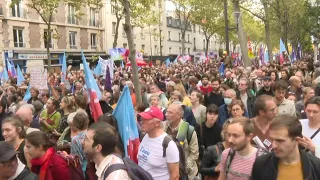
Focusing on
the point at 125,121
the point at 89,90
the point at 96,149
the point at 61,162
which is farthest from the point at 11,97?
the point at 96,149

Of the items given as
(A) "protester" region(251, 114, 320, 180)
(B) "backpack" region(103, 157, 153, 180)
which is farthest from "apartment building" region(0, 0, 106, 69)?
(A) "protester" region(251, 114, 320, 180)

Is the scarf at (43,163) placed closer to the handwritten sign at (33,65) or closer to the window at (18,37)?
the handwritten sign at (33,65)

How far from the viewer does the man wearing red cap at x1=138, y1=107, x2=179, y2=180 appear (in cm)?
395

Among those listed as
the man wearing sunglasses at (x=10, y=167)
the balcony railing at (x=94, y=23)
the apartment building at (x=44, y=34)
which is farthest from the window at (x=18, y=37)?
the man wearing sunglasses at (x=10, y=167)

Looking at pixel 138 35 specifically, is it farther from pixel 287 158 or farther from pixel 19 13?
pixel 287 158

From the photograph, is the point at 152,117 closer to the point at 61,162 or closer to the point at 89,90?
the point at 61,162

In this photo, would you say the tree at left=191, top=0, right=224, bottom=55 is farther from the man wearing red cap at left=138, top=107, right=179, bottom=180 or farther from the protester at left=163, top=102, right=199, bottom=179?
the man wearing red cap at left=138, top=107, right=179, bottom=180

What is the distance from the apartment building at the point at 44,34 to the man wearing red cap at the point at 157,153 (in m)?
26.3

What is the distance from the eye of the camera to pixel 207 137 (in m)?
5.80

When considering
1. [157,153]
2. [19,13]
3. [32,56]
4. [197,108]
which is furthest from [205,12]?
[157,153]

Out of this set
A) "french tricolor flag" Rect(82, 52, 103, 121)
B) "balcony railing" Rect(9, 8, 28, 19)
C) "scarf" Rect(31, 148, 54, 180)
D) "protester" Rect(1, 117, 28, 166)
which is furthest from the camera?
"balcony railing" Rect(9, 8, 28, 19)

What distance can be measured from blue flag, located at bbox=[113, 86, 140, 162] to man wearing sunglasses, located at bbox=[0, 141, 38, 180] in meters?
1.82

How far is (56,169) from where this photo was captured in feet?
12.1

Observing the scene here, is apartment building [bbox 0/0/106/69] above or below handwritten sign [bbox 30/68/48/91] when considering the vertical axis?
above
